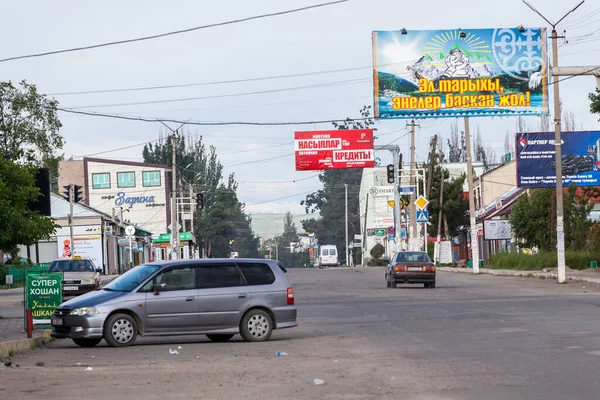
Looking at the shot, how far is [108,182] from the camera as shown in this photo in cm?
11444

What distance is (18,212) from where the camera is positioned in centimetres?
3288

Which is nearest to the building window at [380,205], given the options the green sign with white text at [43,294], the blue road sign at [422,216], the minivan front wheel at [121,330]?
the blue road sign at [422,216]

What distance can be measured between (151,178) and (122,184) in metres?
3.70

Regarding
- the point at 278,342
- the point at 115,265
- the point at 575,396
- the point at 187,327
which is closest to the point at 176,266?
the point at 187,327

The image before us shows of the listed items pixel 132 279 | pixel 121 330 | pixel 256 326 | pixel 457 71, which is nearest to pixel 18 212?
pixel 132 279

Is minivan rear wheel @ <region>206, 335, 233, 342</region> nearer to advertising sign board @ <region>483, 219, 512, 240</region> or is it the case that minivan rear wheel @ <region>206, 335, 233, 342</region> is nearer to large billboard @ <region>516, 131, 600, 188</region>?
large billboard @ <region>516, 131, 600, 188</region>

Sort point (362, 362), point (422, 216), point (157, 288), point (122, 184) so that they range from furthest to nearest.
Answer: point (122, 184) → point (422, 216) → point (157, 288) → point (362, 362)

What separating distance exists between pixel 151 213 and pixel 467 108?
73374 mm

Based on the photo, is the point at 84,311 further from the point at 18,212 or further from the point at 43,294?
the point at 18,212

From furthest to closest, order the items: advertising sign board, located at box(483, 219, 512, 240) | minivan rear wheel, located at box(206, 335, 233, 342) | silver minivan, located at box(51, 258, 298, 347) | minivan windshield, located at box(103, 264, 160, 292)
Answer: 1. advertising sign board, located at box(483, 219, 512, 240)
2. minivan rear wheel, located at box(206, 335, 233, 342)
3. minivan windshield, located at box(103, 264, 160, 292)
4. silver minivan, located at box(51, 258, 298, 347)

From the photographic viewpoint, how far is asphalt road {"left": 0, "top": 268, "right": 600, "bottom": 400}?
1136 centimetres

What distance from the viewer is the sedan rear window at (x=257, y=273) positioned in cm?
1931

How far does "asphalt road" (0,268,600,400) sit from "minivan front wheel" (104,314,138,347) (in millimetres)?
285

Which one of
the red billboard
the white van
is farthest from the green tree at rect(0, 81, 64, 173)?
the white van
